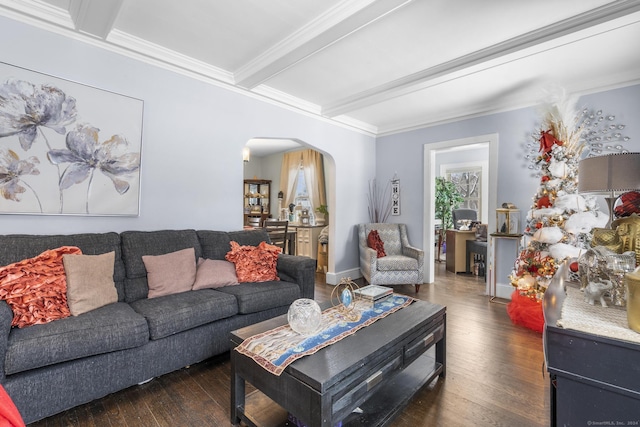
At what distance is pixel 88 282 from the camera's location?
2.05 meters

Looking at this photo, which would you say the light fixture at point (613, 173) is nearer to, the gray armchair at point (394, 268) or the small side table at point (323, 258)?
the gray armchair at point (394, 268)

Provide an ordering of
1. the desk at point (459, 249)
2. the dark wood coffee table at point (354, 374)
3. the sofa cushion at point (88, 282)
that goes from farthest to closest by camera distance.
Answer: the desk at point (459, 249) < the sofa cushion at point (88, 282) < the dark wood coffee table at point (354, 374)

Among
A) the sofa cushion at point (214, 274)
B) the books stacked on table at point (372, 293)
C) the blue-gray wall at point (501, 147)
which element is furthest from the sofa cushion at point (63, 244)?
the blue-gray wall at point (501, 147)

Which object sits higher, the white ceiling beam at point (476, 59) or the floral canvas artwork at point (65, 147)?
the white ceiling beam at point (476, 59)

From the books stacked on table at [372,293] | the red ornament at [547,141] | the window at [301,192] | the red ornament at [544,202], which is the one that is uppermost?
the red ornament at [547,141]

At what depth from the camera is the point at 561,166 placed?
3100mm

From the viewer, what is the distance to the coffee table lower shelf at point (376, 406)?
161cm

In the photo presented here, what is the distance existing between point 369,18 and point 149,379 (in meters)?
2.90

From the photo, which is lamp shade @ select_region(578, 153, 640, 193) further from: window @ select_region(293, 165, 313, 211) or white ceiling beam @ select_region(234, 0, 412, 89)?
window @ select_region(293, 165, 313, 211)

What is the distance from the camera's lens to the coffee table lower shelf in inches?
63.5

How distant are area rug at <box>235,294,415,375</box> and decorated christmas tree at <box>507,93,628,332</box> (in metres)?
2.11

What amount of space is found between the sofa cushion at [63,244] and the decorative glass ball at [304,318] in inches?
61.5

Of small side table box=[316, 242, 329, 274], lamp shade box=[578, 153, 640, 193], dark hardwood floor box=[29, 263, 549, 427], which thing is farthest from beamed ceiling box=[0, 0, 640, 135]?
small side table box=[316, 242, 329, 274]

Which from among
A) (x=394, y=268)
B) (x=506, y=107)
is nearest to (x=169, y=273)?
(x=394, y=268)
